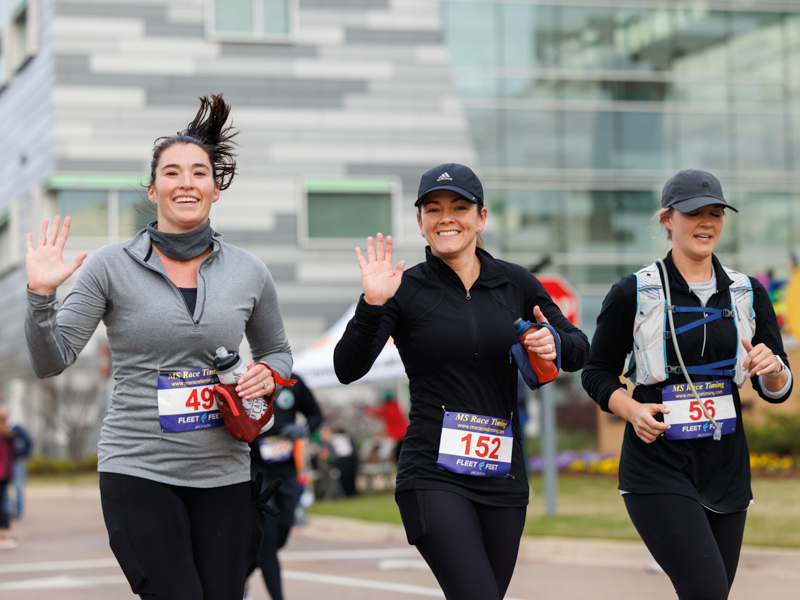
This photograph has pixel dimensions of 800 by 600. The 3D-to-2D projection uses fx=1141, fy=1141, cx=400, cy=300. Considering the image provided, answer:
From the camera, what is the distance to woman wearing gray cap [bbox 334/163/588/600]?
13.7 ft

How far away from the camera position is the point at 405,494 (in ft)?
14.1

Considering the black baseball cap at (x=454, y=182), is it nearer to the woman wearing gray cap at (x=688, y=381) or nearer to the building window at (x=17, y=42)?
the woman wearing gray cap at (x=688, y=381)

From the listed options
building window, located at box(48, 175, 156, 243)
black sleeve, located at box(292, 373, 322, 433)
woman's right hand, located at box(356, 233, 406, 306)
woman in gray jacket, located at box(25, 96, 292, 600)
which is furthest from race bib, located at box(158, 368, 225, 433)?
building window, located at box(48, 175, 156, 243)

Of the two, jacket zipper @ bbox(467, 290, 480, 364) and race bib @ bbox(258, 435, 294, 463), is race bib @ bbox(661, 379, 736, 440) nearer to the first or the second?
jacket zipper @ bbox(467, 290, 480, 364)

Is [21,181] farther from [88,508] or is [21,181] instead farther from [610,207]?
[610,207]

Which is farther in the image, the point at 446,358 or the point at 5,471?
the point at 5,471

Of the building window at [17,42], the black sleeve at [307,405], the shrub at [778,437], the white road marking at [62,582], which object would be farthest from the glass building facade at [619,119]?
the black sleeve at [307,405]

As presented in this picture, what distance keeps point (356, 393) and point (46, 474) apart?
9.23m

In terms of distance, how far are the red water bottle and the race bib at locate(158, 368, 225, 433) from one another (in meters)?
1.12

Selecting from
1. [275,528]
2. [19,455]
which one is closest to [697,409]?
[275,528]

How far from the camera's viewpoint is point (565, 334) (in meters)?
4.38

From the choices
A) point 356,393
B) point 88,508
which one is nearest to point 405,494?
point 88,508

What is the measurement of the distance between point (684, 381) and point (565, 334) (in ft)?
1.86

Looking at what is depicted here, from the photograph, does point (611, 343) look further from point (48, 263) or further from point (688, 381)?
point (48, 263)
